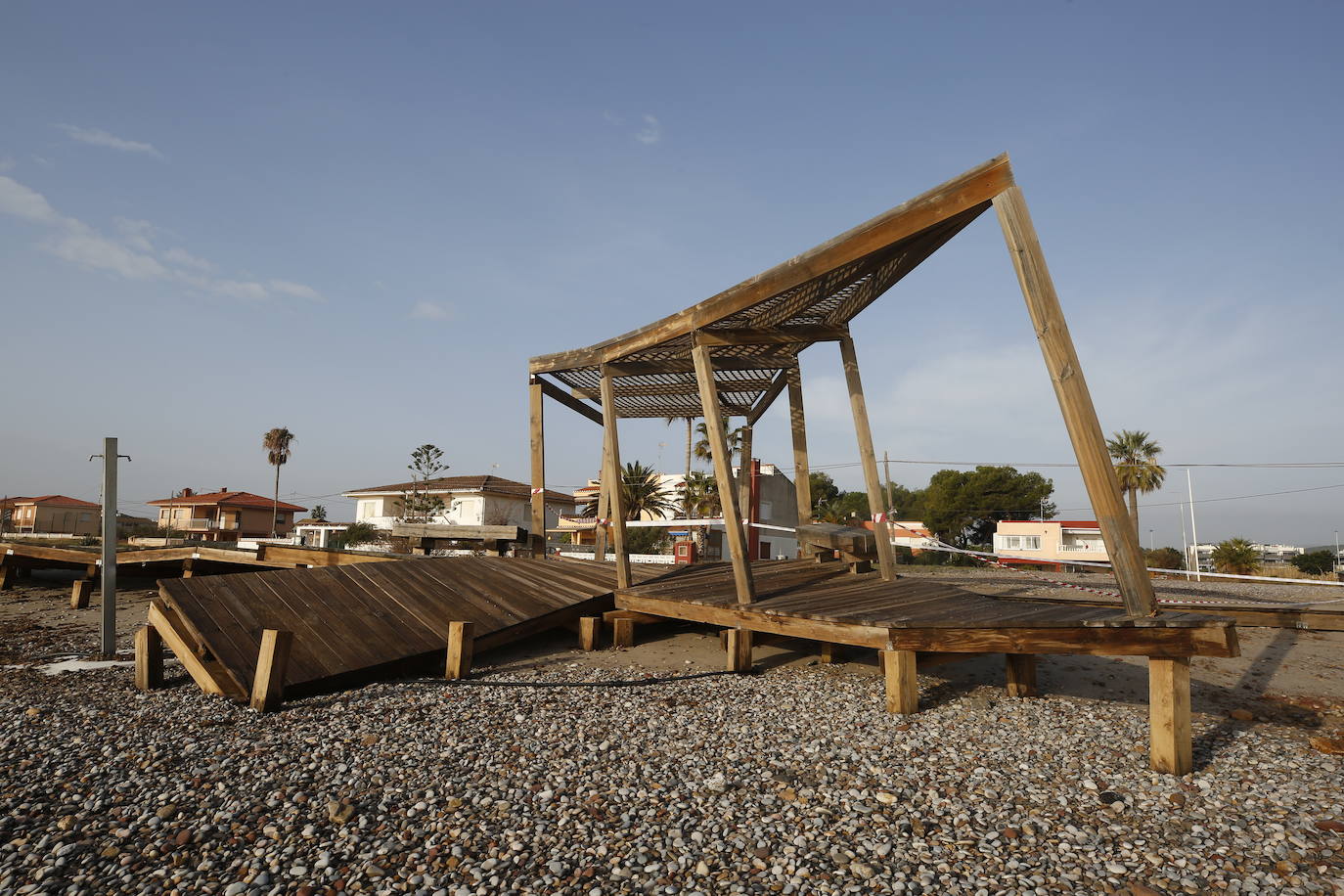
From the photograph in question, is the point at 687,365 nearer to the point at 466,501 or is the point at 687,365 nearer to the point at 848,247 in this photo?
the point at 848,247

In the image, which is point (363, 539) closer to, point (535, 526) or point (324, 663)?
point (535, 526)

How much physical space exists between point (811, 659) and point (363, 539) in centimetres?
3155

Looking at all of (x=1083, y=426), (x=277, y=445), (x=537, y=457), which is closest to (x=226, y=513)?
(x=277, y=445)

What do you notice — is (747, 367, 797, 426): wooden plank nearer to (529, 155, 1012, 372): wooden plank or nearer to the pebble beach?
(529, 155, 1012, 372): wooden plank

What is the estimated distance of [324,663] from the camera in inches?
246

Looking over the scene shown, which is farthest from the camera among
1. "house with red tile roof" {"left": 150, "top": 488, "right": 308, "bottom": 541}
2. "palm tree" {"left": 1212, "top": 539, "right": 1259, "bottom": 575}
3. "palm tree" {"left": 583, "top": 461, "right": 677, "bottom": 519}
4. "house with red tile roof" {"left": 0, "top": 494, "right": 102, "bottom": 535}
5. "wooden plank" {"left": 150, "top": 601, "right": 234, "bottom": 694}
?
"house with red tile roof" {"left": 0, "top": 494, "right": 102, "bottom": 535}

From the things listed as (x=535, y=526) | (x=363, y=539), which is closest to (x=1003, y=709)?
(x=535, y=526)

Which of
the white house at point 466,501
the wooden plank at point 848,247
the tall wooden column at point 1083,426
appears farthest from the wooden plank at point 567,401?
the white house at point 466,501

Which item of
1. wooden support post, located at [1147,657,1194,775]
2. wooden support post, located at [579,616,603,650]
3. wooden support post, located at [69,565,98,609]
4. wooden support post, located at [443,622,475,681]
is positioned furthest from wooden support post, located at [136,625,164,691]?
wooden support post, located at [69,565,98,609]

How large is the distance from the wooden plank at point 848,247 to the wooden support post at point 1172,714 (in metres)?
3.18

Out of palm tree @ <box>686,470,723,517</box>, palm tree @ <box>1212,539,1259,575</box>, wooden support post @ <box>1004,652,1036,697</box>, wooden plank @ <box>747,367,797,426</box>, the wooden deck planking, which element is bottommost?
palm tree @ <box>1212,539,1259,575</box>

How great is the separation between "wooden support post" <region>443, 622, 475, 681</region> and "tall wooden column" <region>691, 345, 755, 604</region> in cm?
265

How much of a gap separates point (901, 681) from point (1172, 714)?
177 cm

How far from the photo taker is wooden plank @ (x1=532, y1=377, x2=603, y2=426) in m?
10.7
